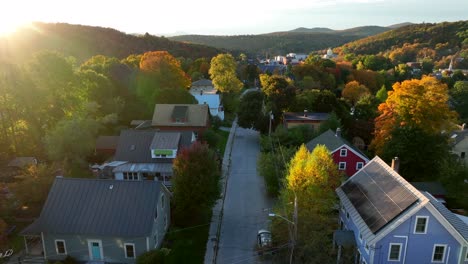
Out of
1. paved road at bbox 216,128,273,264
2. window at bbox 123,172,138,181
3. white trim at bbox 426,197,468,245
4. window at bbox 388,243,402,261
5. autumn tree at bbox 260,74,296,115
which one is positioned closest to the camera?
white trim at bbox 426,197,468,245

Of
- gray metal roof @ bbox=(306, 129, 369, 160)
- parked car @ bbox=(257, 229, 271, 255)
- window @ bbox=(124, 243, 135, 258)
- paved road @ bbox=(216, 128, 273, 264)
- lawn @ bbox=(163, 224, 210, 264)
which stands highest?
gray metal roof @ bbox=(306, 129, 369, 160)

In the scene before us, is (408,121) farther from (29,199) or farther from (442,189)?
(29,199)

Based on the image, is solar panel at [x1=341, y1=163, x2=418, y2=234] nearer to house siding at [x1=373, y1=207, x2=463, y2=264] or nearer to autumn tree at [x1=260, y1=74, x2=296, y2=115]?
house siding at [x1=373, y1=207, x2=463, y2=264]

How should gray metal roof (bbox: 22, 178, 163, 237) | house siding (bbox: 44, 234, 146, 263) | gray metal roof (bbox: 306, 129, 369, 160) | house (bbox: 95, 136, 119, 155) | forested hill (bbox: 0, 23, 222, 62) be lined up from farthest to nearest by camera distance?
1. forested hill (bbox: 0, 23, 222, 62)
2. house (bbox: 95, 136, 119, 155)
3. gray metal roof (bbox: 306, 129, 369, 160)
4. house siding (bbox: 44, 234, 146, 263)
5. gray metal roof (bbox: 22, 178, 163, 237)

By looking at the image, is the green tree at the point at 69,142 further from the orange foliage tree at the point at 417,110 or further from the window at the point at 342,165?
the orange foliage tree at the point at 417,110

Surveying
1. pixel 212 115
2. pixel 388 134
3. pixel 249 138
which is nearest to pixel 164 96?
pixel 212 115

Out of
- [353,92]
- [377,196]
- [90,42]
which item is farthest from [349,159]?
[90,42]

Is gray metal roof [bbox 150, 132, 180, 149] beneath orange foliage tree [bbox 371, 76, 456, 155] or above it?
beneath

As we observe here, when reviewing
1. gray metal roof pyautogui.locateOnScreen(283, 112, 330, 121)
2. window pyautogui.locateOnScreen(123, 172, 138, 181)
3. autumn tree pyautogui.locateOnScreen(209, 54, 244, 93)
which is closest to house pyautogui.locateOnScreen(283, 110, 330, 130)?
gray metal roof pyautogui.locateOnScreen(283, 112, 330, 121)
